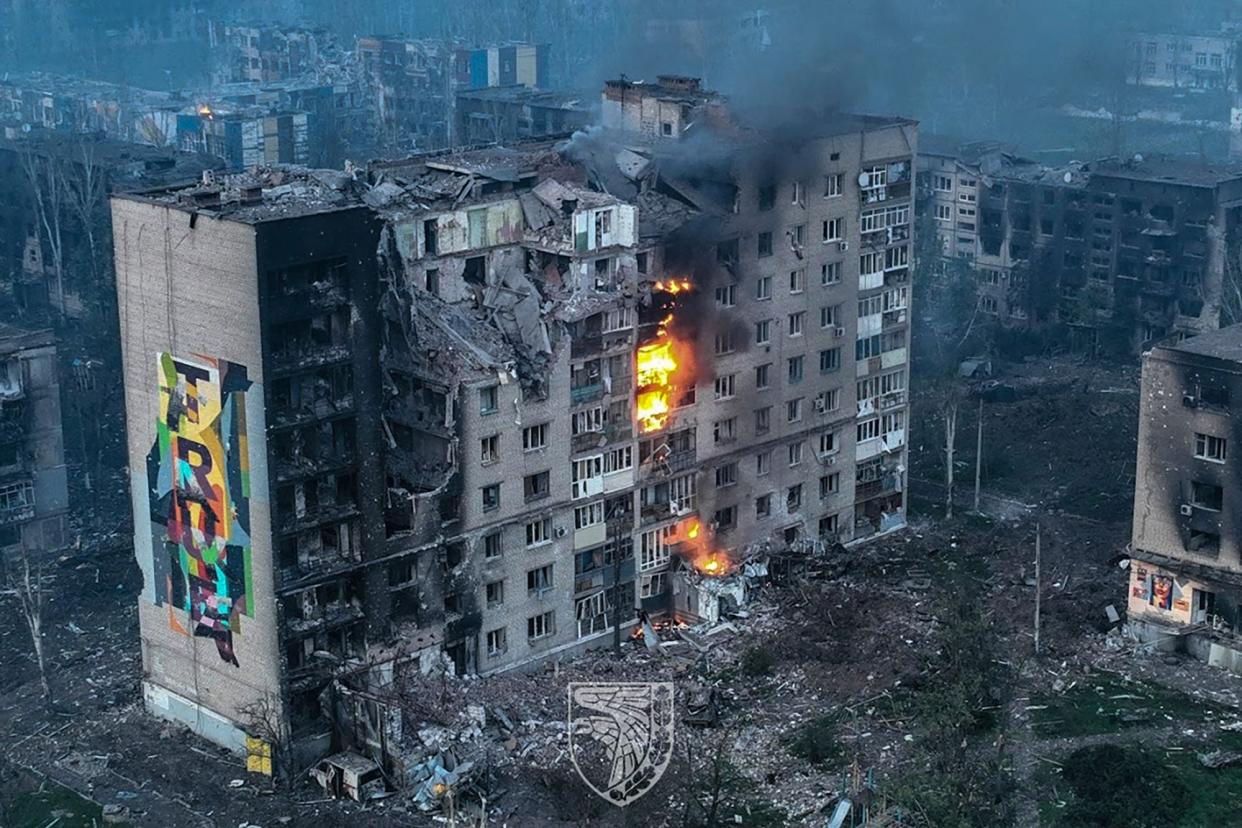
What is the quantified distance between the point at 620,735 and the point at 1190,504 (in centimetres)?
1670

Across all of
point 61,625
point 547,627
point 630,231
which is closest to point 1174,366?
point 630,231

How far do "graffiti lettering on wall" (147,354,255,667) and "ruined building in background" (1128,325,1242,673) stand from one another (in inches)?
940

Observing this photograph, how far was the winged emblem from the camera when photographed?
46.1 metres

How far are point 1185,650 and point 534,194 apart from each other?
21387 mm

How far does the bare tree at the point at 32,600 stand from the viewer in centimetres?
5075

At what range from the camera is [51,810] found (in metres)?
45.9

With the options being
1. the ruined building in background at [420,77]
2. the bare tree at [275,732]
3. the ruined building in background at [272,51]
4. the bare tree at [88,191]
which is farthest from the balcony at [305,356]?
the ruined building in background at [272,51]

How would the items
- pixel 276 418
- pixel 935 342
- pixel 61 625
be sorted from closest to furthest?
pixel 276 418 < pixel 61 625 < pixel 935 342

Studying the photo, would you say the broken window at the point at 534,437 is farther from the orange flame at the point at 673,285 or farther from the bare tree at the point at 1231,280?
the bare tree at the point at 1231,280

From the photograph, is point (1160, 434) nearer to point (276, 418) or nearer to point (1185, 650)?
point (1185, 650)

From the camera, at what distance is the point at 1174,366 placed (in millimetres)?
52531

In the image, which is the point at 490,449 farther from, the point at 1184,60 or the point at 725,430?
the point at 1184,60

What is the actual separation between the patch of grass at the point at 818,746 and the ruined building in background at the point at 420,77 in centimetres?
7987

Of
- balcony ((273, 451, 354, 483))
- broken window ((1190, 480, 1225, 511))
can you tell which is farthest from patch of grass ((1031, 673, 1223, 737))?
balcony ((273, 451, 354, 483))
